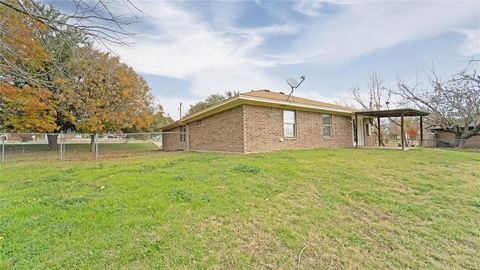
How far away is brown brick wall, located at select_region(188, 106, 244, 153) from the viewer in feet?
35.6

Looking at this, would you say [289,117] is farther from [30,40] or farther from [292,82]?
[30,40]

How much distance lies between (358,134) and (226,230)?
51.3 feet

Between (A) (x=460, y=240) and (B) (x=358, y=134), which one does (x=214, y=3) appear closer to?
(A) (x=460, y=240)

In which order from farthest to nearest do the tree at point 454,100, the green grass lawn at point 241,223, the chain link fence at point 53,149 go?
1. the tree at point 454,100
2. the chain link fence at point 53,149
3. the green grass lawn at point 241,223

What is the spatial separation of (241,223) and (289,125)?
9.26 metres

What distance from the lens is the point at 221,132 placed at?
40.5ft

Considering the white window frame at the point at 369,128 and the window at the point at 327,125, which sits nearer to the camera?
the window at the point at 327,125

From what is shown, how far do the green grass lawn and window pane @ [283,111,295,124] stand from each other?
6381mm

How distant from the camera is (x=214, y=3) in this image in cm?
688

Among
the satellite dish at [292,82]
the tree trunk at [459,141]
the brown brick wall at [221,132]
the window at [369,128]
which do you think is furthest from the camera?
the tree trunk at [459,141]

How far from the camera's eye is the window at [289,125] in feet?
39.1

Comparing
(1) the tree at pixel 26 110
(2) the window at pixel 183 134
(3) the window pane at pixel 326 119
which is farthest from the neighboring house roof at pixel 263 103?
(1) the tree at pixel 26 110

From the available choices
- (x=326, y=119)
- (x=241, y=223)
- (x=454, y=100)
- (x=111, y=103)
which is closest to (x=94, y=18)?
(x=241, y=223)

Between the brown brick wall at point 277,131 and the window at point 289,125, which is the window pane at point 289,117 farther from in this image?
the brown brick wall at point 277,131
